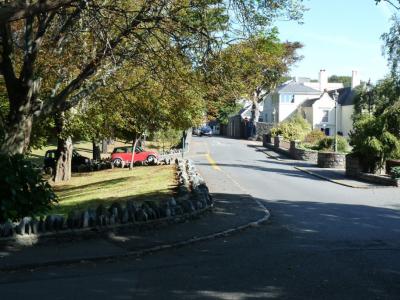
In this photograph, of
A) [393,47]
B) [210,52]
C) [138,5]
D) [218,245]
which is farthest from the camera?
[393,47]

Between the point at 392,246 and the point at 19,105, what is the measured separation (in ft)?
30.3

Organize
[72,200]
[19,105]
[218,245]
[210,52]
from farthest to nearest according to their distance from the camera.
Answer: [72,200], [19,105], [210,52], [218,245]

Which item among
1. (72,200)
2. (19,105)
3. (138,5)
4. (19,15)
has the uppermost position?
(138,5)

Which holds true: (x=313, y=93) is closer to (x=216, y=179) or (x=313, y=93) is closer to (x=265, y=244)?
(x=216, y=179)

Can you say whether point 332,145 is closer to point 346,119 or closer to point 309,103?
point 346,119

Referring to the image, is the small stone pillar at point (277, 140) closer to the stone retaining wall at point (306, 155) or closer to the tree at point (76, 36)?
the stone retaining wall at point (306, 155)

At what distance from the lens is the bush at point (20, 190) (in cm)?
993

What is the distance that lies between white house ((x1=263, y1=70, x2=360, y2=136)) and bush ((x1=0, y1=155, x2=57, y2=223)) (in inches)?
2655

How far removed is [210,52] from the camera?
12922 mm

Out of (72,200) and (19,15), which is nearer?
(19,15)

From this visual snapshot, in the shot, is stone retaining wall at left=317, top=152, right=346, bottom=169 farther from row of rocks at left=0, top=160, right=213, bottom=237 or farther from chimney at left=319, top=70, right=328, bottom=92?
chimney at left=319, top=70, right=328, bottom=92

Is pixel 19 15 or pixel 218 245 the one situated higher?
pixel 19 15

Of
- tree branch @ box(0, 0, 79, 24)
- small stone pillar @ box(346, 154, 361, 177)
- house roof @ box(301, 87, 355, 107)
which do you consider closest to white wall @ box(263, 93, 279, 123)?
house roof @ box(301, 87, 355, 107)

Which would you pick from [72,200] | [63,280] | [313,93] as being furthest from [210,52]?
[313,93]
